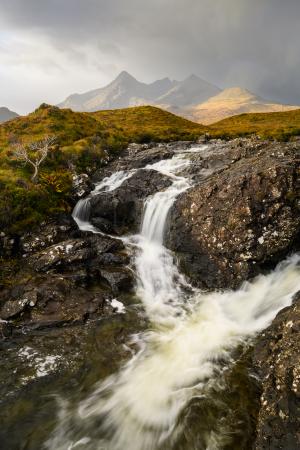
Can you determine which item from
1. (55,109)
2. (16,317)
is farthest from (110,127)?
(16,317)

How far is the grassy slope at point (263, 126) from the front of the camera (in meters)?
57.1

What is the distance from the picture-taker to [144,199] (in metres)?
27.5

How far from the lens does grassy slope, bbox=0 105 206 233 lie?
25.2 metres

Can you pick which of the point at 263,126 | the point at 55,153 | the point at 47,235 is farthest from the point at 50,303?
the point at 263,126

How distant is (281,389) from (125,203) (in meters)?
19.6

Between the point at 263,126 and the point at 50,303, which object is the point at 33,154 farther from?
the point at 263,126

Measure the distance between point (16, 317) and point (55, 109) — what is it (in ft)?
128

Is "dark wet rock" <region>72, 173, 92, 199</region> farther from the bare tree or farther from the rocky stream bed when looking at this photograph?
the bare tree

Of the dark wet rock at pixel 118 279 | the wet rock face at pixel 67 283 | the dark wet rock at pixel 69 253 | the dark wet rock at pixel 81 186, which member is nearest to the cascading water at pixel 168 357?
the dark wet rock at pixel 118 279

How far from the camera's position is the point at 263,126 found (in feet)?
241

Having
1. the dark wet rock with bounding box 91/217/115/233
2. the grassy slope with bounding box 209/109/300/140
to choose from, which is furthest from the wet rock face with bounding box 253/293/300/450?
the grassy slope with bounding box 209/109/300/140

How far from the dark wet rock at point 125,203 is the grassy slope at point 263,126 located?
32.1m

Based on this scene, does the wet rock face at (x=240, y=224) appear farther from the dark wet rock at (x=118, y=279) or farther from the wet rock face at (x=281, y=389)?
the wet rock face at (x=281, y=389)

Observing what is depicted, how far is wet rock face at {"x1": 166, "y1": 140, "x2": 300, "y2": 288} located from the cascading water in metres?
1.00
